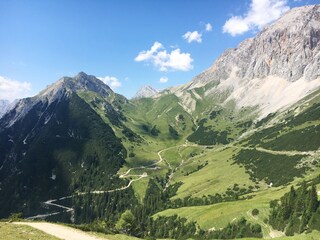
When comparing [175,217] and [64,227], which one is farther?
[175,217]

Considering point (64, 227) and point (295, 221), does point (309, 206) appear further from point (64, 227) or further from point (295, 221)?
point (64, 227)

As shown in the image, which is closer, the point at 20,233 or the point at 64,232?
the point at 20,233

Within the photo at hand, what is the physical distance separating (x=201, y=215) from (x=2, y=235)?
129297 millimetres

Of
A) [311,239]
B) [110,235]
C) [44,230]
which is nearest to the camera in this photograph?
[44,230]

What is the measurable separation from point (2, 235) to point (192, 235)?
358ft

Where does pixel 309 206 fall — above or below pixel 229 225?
above

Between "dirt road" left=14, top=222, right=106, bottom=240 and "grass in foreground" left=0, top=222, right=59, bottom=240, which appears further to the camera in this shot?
"dirt road" left=14, top=222, right=106, bottom=240

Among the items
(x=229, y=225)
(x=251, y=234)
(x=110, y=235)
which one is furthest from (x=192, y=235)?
(x=110, y=235)

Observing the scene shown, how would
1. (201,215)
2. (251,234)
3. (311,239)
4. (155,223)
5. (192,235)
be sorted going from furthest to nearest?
(155,223) → (201,215) → (192,235) → (251,234) → (311,239)

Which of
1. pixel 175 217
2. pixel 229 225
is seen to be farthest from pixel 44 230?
pixel 175 217

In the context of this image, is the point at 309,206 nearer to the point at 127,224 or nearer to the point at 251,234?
the point at 251,234

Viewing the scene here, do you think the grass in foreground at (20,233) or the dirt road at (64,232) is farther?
the dirt road at (64,232)

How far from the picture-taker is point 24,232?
51219 mm

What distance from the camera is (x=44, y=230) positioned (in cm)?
5572
